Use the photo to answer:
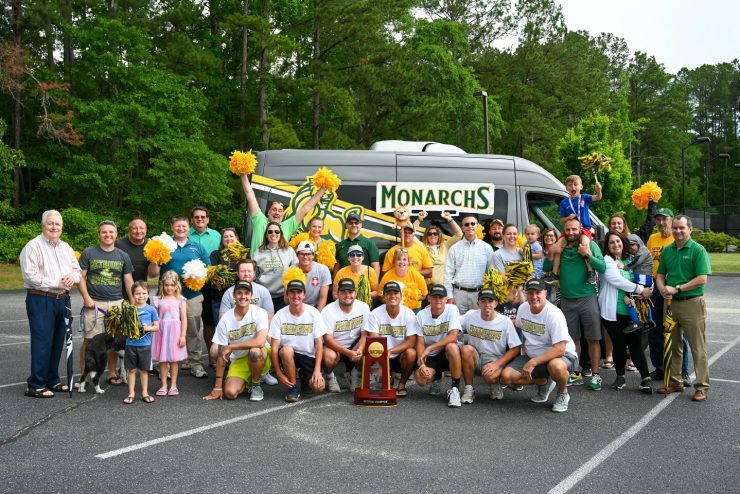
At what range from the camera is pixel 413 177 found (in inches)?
366

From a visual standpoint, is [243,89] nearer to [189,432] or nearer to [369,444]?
[189,432]

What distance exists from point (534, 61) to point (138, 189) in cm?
2653

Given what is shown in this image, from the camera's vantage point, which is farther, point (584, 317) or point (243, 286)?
point (584, 317)

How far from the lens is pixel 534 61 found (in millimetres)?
41344

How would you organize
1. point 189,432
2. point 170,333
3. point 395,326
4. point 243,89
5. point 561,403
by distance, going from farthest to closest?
1. point 243,89
2. point 395,326
3. point 170,333
4. point 561,403
5. point 189,432

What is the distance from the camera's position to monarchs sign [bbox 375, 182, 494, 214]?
9211 millimetres

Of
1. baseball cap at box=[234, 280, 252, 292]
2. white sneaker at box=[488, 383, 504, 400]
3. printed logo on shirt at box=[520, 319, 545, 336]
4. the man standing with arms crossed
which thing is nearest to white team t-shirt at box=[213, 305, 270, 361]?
baseball cap at box=[234, 280, 252, 292]

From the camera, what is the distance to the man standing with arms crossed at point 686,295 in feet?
22.4

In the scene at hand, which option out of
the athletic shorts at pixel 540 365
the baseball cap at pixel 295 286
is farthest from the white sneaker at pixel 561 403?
the baseball cap at pixel 295 286

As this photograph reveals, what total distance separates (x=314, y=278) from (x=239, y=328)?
1.18 m

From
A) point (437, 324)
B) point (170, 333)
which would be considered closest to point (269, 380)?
point (170, 333)

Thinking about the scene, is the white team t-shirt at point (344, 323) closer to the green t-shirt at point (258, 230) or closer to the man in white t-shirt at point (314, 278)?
the man in white t-shirt at point (314, 278)

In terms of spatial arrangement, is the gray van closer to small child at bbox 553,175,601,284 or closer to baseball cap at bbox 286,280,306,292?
small child at bbox 553,175,601,284

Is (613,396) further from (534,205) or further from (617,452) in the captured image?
(534,205)
